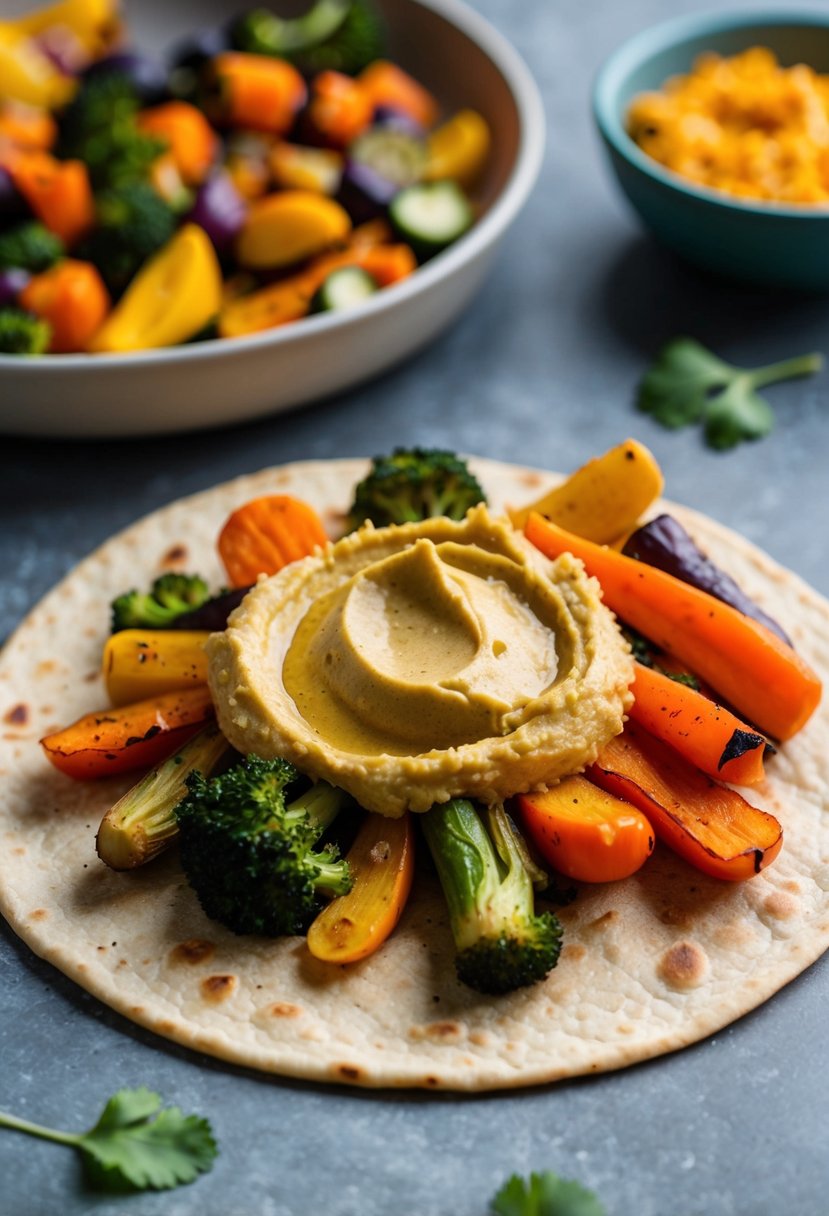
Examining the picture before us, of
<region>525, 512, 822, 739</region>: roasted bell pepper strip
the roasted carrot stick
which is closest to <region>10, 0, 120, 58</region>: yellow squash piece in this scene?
the roasted carrot stick

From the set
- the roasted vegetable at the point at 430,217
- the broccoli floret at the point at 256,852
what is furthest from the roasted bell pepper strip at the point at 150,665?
the roasted vegetable at the point at 430,217

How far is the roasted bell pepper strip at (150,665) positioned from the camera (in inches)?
157

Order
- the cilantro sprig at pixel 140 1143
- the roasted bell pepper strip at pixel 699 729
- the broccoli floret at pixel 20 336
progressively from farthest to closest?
1. the broccoli floret at pixel 20 336
2. the roasted bell pepper strip at pixel 699 729
3. the cilantro sprig at pixel 140 1143

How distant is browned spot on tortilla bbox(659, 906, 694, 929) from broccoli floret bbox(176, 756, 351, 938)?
0.83 metres

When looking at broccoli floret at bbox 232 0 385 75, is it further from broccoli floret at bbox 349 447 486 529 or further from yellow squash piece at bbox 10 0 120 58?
broccoli floret at bbox 349 447 486 529

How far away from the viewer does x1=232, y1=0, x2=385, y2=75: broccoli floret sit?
6.38m

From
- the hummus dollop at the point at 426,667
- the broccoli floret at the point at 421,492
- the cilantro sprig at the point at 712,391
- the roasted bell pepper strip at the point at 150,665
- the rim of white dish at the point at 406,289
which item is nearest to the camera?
the hummus dollop at the point at 426,667

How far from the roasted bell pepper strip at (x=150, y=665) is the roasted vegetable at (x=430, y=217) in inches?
91.4

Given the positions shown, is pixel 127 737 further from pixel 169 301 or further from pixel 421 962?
pixel 169 301

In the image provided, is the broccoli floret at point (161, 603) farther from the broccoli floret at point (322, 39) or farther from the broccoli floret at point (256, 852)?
the broccoli floret at point (322, 39)

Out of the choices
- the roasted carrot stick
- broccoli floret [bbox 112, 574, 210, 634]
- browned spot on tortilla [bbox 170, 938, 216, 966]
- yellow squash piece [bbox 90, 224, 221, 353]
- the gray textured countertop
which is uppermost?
yellow squash piece [bbox 90, 224, 221, 353]

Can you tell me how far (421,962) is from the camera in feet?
11.3

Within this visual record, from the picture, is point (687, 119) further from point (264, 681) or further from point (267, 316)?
point (264, 681)

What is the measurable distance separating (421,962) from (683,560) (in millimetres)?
1463
